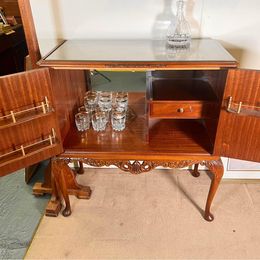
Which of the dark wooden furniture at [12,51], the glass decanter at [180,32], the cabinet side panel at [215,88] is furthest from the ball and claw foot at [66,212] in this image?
the dark wooden furniture at [12,51]

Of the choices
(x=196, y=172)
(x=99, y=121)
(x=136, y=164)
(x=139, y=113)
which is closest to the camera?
(x=136, y=164)

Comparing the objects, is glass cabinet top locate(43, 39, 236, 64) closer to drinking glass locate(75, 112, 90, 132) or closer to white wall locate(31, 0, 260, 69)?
white wall locate(31, 0, 260, 69)

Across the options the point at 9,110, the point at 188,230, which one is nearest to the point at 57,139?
the point at 9,110

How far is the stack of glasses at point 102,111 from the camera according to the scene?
3.96 feet

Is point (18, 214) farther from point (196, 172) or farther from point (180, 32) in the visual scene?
point (180, 32)

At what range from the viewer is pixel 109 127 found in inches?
48.9

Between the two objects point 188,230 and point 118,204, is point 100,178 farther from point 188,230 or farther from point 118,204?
point 188,230

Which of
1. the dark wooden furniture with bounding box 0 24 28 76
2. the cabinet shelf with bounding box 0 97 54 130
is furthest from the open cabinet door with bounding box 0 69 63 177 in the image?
the dark wooden furniture with bounding box 0 24 28 76

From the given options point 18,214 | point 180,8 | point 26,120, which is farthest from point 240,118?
point 18,214

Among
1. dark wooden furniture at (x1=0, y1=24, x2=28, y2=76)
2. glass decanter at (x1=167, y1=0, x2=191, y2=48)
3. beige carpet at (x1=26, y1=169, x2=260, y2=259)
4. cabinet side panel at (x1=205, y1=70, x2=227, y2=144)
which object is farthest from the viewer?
dark wooden furniture at (x1=0, y1=24, x2=28, y2=76)

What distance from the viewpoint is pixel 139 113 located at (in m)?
1.33

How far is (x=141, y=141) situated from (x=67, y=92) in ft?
1.32

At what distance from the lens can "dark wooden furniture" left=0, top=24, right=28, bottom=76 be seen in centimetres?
238

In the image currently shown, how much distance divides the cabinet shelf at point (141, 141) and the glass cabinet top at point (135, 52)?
37 centimetres
